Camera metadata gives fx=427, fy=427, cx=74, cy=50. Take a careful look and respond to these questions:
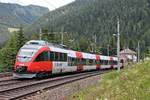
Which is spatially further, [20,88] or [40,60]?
[40,60]

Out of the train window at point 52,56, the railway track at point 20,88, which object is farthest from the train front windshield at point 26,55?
the railway track at point 20,88

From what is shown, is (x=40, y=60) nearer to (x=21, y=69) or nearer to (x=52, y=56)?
(x=21, y=69)

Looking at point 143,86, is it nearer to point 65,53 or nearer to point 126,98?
point 126,98

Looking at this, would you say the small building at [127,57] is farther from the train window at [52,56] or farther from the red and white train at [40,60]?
the train window at [52,56]

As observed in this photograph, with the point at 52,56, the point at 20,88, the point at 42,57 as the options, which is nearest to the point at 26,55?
the point at 42,57

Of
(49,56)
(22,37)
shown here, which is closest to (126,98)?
(49,56)

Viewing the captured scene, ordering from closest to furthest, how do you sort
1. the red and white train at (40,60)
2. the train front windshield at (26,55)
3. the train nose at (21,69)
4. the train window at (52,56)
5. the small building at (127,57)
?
1. the train nose at (21,69)
2. the red and white train at (40,60)
3. the train front windshield at (26,55)
4. the train window at (52,56)
5. the small building at (127,57)

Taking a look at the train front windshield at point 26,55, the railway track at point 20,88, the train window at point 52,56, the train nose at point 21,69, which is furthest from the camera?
the train window at point 52,56

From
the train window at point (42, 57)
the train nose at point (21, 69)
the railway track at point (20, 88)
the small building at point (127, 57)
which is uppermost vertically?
the small building at point (127, 57)

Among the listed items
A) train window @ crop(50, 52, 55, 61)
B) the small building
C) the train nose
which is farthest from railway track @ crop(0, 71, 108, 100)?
the small building

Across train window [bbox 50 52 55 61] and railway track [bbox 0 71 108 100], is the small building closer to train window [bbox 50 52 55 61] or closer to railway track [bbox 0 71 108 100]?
train window [bbox 50 52 55 61]

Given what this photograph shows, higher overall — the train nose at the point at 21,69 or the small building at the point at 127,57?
the small building at the point at 127,57

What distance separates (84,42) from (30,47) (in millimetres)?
93470

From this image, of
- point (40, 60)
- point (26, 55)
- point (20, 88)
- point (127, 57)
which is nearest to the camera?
point (20, 88)
